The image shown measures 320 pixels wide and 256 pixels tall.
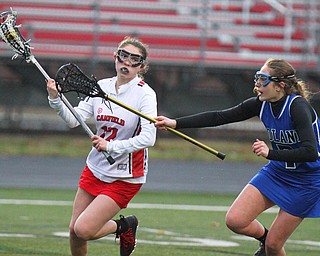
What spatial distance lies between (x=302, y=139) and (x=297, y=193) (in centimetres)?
54

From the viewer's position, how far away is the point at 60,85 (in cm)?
787

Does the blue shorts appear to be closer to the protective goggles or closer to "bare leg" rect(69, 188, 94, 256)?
the protective goggles

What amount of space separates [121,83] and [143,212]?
520 centimetres

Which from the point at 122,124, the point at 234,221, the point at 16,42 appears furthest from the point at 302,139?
the point at 16,42

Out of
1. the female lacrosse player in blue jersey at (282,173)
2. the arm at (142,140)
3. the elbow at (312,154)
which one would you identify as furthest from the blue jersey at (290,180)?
the arm at (142,140)

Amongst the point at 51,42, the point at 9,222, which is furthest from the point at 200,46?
the point at 9,222

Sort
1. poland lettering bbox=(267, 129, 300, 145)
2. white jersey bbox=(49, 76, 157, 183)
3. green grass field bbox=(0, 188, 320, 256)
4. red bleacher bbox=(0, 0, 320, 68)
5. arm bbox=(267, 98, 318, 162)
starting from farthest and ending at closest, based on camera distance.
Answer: red bleacher bbox=(0, 0, 320, 68), green grass field bbox=(0, 188, 320, 256), white jersey bbox=(49, 76, 157, 183), poland lettering bbox=(267, 129, 300, 145), arm bbox=(267, 98, 318, 162)

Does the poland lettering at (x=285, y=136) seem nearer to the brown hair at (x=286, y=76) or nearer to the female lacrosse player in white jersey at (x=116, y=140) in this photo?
the brown hair at (x=286, y=76)

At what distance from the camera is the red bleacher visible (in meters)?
19.8

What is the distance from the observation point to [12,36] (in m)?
7.88

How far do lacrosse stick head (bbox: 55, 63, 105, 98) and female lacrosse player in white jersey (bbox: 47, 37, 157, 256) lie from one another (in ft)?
0.32

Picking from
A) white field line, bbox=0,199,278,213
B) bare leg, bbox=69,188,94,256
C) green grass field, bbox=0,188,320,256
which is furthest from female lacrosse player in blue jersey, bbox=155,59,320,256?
white field line, bbox=0,199,278,213

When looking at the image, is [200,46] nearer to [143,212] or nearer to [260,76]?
[143,212]

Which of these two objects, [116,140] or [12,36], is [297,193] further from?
[12,36]
